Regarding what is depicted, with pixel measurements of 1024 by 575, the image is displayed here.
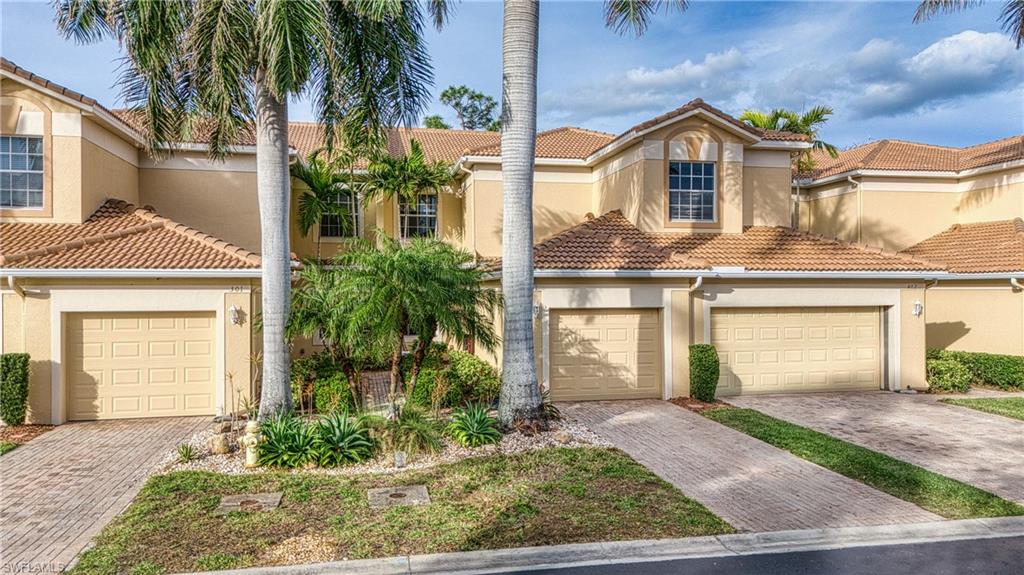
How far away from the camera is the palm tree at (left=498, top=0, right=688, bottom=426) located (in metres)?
10.9

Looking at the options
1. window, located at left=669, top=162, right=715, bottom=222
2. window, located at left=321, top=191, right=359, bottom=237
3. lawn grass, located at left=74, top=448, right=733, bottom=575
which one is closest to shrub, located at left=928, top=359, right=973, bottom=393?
window, located at left=669, top=162, right=715, bottom=222

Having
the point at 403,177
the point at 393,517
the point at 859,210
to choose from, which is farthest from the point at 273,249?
the point at 859,210

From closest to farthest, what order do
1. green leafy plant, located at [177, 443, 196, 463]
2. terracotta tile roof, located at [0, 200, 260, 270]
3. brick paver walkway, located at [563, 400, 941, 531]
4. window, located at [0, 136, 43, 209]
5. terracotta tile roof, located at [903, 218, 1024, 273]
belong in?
brick paver walkway, located at [563, 400, 941, 531]
green leafy plant, located at [177, 443, 196, 463]
terracotta tile roof, located at [0, 200, 260, 270]
window, located at [0, 136, 43, 209]
terracotta tile roof, located at [903, 218, 1024, 273]

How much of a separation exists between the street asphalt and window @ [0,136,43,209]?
14.5 meters

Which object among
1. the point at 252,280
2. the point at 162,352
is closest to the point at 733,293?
the point at 252,280

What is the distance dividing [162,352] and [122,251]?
7.41 ft

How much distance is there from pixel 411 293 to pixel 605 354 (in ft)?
19.7

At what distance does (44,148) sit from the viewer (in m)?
13.9

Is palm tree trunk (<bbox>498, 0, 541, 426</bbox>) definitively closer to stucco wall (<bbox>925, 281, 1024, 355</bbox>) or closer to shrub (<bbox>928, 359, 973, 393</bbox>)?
shrub (<bbox>928, 359, 973, 393</bbox>)

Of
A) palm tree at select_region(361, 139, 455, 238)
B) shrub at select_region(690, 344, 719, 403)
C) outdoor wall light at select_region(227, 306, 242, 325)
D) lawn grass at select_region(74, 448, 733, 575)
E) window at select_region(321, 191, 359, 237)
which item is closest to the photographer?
lawn grass at select_region(74, 448, 733, 575)

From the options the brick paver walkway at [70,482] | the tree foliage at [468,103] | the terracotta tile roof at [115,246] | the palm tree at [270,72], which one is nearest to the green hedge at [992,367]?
the palm tree at [270,72]

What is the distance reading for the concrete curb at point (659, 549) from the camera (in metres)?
6.12

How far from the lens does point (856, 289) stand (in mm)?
15734

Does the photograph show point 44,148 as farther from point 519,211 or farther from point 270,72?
point 519,211
